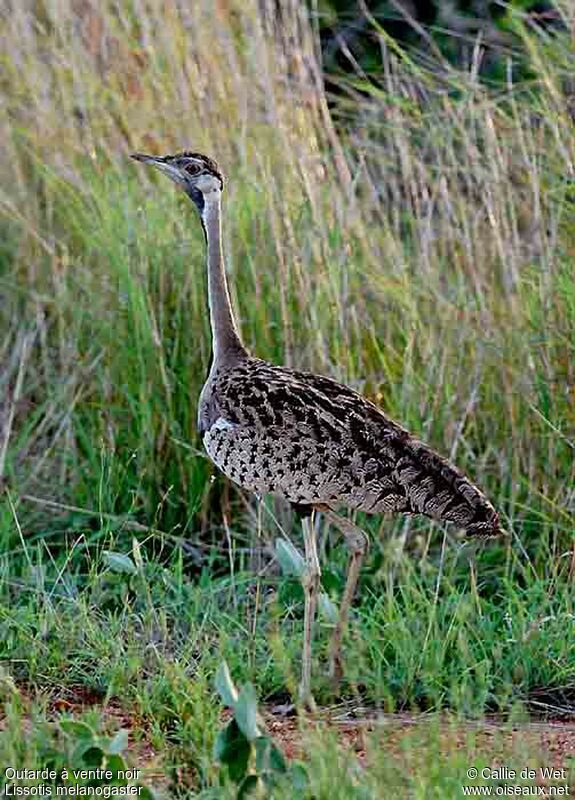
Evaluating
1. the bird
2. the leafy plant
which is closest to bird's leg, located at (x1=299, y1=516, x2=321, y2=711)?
the bird

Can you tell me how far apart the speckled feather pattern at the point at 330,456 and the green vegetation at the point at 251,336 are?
147mm

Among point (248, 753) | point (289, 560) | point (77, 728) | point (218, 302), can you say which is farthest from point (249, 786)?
point (218, 302)

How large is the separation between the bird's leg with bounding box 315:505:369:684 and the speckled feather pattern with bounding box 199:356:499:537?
0.45 feet

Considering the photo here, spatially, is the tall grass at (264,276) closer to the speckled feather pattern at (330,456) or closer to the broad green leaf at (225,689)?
the speckled feather pattern at (330,456)

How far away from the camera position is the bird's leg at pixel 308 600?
3.70 meters

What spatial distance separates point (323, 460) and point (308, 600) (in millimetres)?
333

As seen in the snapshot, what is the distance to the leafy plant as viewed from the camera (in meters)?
2.80

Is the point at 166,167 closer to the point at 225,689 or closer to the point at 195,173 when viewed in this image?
the point at 195,173

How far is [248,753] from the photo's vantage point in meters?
2.87

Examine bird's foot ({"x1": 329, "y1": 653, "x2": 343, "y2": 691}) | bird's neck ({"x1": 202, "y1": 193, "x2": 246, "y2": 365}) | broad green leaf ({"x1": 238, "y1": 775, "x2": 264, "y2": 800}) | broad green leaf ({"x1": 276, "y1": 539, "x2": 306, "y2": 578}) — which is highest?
bird's neck ({"x1": 202, "y1": 193, "x2": 246, "y2": 365})

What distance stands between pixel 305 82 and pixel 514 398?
1.20 meters

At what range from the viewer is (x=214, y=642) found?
3.98 m

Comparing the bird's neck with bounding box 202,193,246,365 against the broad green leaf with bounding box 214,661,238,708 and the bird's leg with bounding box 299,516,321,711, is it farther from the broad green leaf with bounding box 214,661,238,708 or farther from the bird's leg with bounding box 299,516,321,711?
the broad green leaf with bounding box 214,661,238,708

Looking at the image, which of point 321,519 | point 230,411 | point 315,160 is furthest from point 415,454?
point 315,160
